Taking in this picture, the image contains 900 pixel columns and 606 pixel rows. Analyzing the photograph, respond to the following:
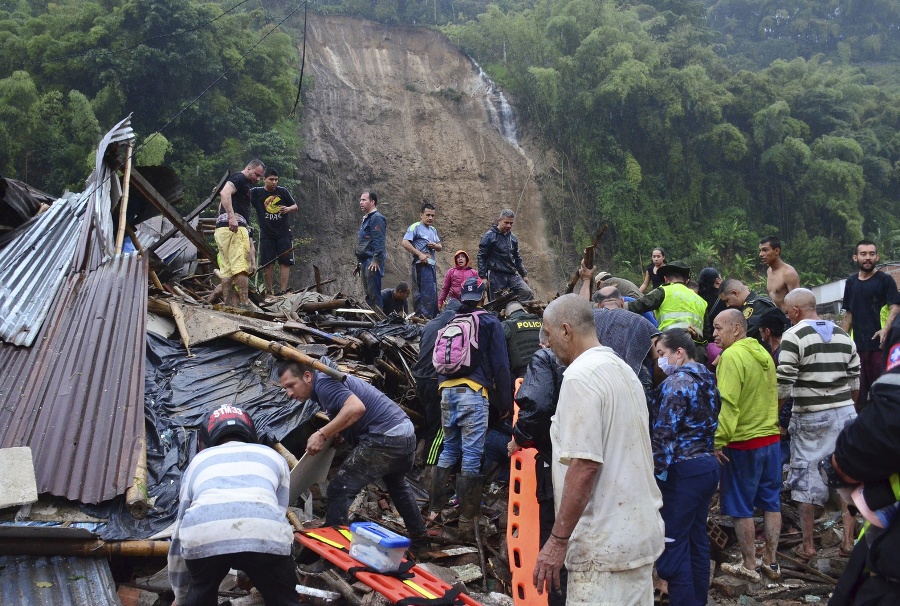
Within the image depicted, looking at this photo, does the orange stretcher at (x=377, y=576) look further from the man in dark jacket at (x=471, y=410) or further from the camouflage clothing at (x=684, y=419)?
the camouflage clothing at (x=684, y=419)

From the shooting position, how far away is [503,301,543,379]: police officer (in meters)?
6.96

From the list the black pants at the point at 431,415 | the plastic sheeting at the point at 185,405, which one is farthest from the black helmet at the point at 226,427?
the black pants at the point at 431,415

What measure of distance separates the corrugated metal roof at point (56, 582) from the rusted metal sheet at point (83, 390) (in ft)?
1.74

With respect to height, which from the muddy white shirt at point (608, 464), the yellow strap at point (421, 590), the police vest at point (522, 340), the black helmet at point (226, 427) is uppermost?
the muddy white shirt at point (608, 464)

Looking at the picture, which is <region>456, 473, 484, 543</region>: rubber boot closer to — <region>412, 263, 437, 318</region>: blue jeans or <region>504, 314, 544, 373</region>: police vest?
<region>504, 314, 544, 373</region>: police vest

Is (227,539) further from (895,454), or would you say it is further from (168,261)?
(168,261)

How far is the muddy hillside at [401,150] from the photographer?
3094 cm

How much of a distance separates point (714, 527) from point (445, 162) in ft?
96.9

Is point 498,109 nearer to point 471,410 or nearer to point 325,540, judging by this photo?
point 471,410

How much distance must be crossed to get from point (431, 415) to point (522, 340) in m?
1.27

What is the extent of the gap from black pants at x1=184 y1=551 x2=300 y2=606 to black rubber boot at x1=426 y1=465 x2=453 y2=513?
104 inches

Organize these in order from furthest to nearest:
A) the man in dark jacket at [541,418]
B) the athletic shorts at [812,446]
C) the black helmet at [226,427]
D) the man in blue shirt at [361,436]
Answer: the athletic shorts at [812,446], the man in blue shirt at [361,436], the man in dark jacket at [541,418], the black helmet at [226,427]

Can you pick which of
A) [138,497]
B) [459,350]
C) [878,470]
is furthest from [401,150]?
[878,470]

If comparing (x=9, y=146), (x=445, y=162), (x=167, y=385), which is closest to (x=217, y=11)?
(x=9, y=146)
